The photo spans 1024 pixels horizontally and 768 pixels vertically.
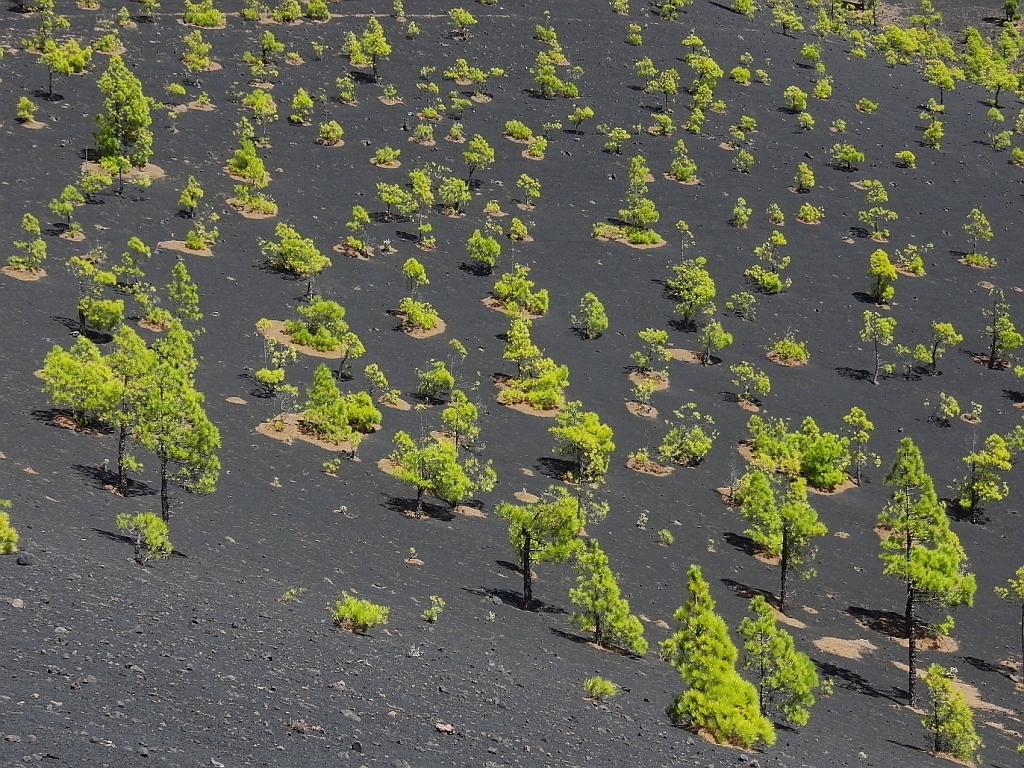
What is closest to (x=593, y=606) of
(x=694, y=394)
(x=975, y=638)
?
(x=975, y=638)

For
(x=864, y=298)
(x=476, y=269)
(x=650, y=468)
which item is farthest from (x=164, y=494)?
(x=864, y=298)

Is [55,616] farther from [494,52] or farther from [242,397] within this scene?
[494,52]

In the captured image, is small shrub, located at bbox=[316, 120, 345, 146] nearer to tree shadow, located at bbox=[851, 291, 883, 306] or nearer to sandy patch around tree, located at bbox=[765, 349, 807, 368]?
sandy patch around tree, located at bbox=[765, 349, 807, 368]

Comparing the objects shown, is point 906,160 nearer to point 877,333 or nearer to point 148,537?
point 877,333

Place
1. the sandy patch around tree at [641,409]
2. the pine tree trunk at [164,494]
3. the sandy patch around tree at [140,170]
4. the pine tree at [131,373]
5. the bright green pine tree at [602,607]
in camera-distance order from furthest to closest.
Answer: the sandy patch around tree at [140,170], the sandy patch around tree at [641,409], the pine tree at [131,373], the bright green pine tree at [602,607], the pine tree trunk at [164,494]

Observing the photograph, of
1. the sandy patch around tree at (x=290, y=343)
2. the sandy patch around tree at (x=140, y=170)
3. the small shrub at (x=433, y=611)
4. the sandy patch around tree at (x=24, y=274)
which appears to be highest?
the small shrub at (x=433, y=611)

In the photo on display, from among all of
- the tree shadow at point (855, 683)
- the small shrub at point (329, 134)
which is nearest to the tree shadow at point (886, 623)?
the tree shadow at point (855, 683)

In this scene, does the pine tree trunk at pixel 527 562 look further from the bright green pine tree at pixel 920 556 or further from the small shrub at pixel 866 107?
the small shrub at pixel 866 107
